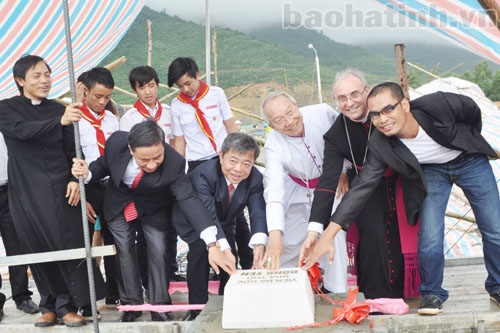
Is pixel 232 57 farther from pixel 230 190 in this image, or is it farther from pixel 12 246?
pixel 230 190

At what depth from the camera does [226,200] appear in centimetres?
324

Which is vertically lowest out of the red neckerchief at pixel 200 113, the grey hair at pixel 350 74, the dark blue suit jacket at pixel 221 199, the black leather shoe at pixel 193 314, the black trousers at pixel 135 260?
the black leather shoe at pixel 193 314

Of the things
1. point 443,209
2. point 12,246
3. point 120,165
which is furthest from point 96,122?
point 443,209

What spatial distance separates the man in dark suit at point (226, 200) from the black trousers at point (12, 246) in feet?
3.46

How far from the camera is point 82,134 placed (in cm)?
354

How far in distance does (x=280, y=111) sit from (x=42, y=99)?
4.31 feet

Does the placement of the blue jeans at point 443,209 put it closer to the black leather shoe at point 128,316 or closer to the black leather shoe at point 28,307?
the black leather shoe at point 128,316

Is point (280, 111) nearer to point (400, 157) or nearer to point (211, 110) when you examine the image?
point (400, 157)

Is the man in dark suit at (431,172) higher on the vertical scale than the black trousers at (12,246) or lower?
higher

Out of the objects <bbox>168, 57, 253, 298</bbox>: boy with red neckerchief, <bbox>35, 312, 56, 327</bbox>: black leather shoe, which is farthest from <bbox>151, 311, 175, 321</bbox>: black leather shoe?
<bbox>168, 57, 253, 298</bbox>: boy with red neckerchief

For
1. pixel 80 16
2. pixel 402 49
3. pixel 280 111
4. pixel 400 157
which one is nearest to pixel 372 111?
pixel 400 157

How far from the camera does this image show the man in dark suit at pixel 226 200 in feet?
10.0

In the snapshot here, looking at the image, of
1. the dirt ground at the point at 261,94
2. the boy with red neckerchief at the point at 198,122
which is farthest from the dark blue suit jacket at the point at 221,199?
the dirt ground at the point at 261,94

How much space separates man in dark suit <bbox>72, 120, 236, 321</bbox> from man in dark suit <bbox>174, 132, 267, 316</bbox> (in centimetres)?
11
